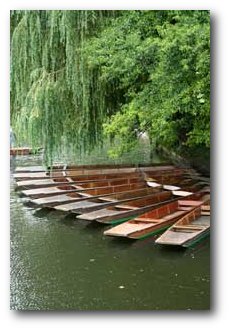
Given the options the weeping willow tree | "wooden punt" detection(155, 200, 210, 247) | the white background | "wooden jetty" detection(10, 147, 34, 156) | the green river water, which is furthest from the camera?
the weeping willow tree

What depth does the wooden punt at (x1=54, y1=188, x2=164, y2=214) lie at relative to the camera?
4.04 meters

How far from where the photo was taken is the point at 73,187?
4.34m

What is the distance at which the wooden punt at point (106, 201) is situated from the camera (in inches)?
159

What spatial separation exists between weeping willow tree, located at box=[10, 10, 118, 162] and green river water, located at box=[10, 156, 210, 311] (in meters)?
0.31

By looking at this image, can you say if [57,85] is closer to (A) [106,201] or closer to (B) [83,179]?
(B) [83,179]

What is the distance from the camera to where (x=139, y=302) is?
3.21 meters

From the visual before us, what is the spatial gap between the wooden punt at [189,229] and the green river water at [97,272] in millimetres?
59

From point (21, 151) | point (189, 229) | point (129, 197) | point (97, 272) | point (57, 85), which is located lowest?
point (97, 272)

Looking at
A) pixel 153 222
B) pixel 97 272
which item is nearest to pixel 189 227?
pixel 153 222

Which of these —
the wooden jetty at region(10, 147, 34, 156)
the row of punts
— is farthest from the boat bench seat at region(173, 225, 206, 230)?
the wooden jetty at region(10, 147, 34, 156)

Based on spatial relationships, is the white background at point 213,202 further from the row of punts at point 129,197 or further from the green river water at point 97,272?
the row of punts at point 129,197

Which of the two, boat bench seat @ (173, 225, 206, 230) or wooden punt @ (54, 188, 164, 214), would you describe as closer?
boat bench seat @ (173, 225, 206, 230)

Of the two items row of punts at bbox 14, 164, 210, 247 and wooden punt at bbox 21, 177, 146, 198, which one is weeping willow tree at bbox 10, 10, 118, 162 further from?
wooden punt at bbox 21, 177, 146, 198

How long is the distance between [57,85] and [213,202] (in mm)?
1422
